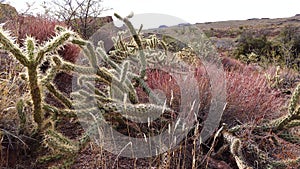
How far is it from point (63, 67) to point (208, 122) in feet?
3.96

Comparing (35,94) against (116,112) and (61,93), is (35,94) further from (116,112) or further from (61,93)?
(116,112)

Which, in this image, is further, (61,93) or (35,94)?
(61,93)

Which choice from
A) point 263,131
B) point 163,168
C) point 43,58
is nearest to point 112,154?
point 163,168

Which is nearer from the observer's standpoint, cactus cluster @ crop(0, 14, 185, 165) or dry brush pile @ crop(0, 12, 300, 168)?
cactus cluster @ crop(0, 14, 185, 165)

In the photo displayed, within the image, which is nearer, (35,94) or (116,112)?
(35,94)

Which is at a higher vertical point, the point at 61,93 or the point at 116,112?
the point at 61,93

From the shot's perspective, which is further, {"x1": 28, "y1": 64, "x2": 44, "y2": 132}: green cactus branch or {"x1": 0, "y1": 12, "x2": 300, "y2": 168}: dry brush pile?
{"x1": 0, "y1": 12, "x2": 300, "y2": 168}: dry brush pile

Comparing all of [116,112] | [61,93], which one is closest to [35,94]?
[61,93]

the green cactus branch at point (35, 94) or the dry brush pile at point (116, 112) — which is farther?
the dry brush pile at point (116, 112)

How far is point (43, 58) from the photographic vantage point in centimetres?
171

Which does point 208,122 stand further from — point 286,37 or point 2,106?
point 286,37

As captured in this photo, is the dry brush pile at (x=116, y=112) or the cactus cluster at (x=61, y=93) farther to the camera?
the dry brush pile at (x=116, y=112)

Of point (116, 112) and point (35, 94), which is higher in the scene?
point (35, 94)

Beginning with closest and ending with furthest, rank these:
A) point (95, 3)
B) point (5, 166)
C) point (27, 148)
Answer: point (5, 166), point (27, 148), point (95, 3)
